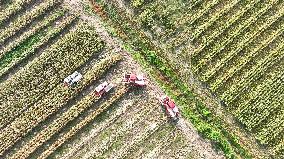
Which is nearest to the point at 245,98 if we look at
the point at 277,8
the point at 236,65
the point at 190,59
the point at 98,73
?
the point at 236,65

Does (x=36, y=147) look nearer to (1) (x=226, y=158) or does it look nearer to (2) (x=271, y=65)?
(1) (x=226, y=158)

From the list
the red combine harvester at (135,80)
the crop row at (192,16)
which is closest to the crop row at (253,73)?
the crop row at (192,16)

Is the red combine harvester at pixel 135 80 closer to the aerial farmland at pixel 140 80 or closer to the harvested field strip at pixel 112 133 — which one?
the aerial farmland at pixel 140 80

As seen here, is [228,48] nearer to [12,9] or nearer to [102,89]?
[102,89]

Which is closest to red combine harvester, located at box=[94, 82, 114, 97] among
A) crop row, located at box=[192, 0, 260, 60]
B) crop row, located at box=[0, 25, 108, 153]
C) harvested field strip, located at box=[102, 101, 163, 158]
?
crop row, located at box=[0, 25, 108, 153]

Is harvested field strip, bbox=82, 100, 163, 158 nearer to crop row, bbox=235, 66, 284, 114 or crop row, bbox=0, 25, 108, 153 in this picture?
crop row, bbox=0, 25, 108, 153
